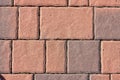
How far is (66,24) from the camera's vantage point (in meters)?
1.10

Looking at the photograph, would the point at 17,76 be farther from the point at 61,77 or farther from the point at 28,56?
the point at 61,77

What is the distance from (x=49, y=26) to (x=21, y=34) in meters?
0.14

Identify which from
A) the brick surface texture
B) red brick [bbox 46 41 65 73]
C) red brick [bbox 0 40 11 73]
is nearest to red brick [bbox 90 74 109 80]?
the brick surface texture

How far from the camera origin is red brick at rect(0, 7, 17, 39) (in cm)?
109

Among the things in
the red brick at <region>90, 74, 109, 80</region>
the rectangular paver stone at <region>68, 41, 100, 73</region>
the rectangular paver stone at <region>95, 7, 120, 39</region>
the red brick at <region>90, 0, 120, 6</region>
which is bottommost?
the red brick at <region>90, 74, 109, 80</region>

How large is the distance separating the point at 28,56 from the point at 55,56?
13cm

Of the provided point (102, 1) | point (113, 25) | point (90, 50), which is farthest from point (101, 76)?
point (102, 1)

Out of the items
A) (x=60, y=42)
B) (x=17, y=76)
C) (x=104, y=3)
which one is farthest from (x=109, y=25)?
(x=17, y=76)

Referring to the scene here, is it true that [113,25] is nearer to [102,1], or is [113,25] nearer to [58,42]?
[102,1]

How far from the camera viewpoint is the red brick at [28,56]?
1094mm

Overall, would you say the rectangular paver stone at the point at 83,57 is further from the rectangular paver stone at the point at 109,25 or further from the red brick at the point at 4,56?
the red brick at the point at 4,56

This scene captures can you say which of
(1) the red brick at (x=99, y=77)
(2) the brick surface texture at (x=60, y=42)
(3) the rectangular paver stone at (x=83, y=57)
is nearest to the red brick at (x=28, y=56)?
(2) the brick surface texture at (x=60, y=42)

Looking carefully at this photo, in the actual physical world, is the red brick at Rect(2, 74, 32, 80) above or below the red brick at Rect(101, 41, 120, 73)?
below

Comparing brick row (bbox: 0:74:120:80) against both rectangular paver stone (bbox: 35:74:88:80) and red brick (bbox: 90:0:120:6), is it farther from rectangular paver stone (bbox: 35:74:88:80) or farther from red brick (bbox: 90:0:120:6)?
red brick (bbox: 90:0:120:6)
